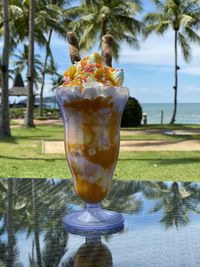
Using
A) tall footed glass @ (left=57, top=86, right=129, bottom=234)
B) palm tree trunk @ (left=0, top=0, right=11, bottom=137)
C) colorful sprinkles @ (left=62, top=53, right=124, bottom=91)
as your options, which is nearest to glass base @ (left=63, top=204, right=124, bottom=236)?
tall footed glass @ (left=57, top=86, right=129, bottom=234)

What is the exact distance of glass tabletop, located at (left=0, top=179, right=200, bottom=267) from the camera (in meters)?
1.17

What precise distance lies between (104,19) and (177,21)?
4012mm

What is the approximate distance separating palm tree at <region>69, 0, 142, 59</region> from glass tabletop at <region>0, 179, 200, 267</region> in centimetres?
1518

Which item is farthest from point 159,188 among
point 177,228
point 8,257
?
point 8,257

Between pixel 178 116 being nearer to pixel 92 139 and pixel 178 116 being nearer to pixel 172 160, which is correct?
pixel 172 160

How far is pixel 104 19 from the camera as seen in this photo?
1731 centimetres

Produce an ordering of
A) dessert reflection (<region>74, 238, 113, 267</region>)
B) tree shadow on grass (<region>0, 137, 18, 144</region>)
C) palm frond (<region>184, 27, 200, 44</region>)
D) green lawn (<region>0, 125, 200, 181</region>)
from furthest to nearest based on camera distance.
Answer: palm frond (<region>184, 27, 200, 44</region>)
tree shadow on grass (<region>0, 137, 18, 144</region>)
green lawn (<region>0, 125, 200, 181</region>)
dessert reflection (<region>74, 238, 113, 267</region>)

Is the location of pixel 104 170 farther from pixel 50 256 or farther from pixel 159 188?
pixel 159 188

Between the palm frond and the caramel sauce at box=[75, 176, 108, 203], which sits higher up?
the palm frond

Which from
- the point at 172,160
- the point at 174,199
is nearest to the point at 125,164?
the point at 172,160

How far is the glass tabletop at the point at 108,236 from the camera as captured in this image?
1.17 meters

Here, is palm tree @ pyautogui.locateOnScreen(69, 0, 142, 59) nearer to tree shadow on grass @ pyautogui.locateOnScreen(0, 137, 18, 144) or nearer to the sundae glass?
tree shadow on grass @ pyautogui.locateOnScreen(0, 137, 18, 144)

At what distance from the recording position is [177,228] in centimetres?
148

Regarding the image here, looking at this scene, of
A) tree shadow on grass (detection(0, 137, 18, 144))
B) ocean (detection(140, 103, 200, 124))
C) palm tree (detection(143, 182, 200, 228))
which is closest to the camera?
palm tree (detection(143, 182, 200, 228))
